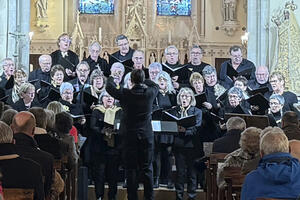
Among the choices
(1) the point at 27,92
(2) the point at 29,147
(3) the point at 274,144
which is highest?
(1) the point at 27,92

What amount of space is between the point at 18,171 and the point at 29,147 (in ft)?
1.89

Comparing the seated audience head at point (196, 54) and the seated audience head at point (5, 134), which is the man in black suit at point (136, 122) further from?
the seated audience head at point (5, 134)

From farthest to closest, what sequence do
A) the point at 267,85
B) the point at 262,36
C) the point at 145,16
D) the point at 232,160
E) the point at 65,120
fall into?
the point at 145,16, the point at 262,36, the point at 267,85, the point at 65,120, the point at 232,160

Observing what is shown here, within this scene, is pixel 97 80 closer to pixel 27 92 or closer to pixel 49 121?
pixel 27 92

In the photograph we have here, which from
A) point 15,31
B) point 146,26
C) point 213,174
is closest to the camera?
point 213,174

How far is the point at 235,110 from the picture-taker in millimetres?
9109

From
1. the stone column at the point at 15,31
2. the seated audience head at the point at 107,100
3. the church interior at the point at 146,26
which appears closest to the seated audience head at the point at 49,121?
the seated audience head at the point at 107,100

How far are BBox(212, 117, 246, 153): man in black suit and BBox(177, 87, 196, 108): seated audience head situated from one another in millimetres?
1403

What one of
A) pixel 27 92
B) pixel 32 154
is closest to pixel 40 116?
pixel 32 154

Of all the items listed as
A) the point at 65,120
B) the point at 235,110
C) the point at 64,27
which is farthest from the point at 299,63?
the point at 64,27

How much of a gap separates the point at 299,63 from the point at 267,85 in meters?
2.09

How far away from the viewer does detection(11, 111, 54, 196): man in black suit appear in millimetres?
5461

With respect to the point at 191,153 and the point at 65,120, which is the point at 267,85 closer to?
the point at 191,153

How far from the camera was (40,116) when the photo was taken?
648cm
